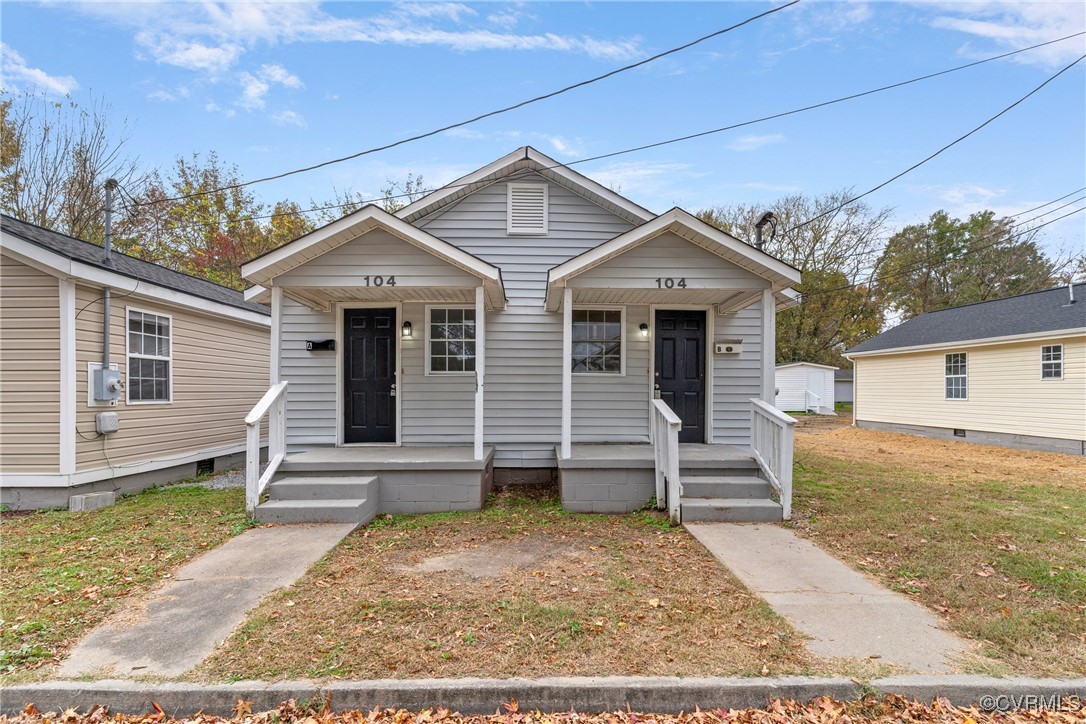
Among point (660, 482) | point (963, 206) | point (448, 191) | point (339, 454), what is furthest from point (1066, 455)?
point (963, 206)

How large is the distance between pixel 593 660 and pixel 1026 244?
32.8 meters

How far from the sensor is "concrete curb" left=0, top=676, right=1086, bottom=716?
228 centimetres

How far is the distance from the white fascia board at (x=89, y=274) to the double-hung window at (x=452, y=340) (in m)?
3.85

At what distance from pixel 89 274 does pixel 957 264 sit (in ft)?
112

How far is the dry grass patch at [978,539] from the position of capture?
289 cm

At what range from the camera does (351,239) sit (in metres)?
5.67

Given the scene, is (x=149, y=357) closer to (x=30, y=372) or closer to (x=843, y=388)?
(x=30, y=372)

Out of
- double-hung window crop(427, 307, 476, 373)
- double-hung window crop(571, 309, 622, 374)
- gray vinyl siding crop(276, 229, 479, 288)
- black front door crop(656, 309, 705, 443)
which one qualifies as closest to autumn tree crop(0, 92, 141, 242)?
gray vinyl siding crop(276, 229, 479, 288)

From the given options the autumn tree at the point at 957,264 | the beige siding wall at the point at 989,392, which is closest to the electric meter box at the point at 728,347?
the beige siding wall at the point at 989,392

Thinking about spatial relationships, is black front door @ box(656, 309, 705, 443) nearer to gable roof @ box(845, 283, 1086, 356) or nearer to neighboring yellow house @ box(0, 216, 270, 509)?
neighboring yellow house @ box(0, 216, 270, 509)

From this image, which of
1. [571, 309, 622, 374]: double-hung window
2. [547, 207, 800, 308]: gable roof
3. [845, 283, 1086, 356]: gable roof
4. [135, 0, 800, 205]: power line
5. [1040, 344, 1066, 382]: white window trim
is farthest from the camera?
[845, 283, 1086, 356]: gable roof

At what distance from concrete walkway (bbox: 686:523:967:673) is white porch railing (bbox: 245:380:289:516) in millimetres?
4661

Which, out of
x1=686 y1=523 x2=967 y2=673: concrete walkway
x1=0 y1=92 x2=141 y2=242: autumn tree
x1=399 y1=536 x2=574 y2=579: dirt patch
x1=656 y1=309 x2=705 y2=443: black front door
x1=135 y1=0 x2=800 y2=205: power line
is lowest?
x1=399 y1=536 x2=574 y2=579: dirt patch

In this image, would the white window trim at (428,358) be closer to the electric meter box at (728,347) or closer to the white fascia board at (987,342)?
the electric meter box at (728,347)
